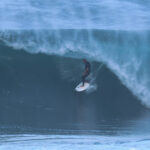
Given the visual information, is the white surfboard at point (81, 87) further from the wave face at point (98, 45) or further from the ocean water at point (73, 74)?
the wave face at point (98, 45)

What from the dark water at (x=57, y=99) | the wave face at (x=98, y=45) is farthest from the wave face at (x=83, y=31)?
the dark water at (x=57, y=99)

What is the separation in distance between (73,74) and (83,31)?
1396 millimetres

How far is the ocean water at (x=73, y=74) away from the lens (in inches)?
244

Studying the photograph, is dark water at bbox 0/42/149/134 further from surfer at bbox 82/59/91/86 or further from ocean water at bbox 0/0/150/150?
surfer at bbox 82/59/91/86

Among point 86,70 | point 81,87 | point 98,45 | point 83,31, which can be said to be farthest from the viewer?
point 83,31

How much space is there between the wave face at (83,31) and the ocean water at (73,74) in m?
0.03

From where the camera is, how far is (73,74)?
27.2 feet

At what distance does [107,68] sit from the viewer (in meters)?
8.59

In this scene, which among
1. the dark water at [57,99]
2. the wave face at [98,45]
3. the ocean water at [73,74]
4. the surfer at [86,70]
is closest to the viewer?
the ocean water at [73,74]

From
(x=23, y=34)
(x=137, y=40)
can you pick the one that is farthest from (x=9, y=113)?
(x=137, y=40)

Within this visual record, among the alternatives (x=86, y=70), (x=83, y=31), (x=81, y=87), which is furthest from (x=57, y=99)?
(x=83, y=31)

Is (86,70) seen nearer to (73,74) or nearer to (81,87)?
(81,87)

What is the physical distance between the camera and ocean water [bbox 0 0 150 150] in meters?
6.21

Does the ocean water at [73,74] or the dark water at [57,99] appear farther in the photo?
the dark water at [57,99]
